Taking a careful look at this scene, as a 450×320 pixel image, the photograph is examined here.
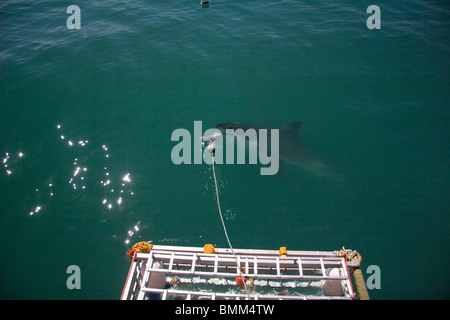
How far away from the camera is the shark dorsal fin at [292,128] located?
14656 millimetres

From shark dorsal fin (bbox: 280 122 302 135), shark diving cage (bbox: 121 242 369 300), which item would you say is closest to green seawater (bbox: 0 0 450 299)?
shark dorsal fin (bbox: 280 122 302 135)

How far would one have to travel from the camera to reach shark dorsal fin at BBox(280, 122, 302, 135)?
14.7 meters

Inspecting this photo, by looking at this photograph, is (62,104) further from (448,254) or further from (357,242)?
(448,254)

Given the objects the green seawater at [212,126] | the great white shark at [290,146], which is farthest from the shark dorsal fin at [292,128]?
the green seawater at [212,126]

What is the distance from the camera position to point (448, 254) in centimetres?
1049

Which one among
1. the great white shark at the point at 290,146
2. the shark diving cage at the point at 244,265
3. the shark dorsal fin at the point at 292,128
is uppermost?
the shark dorsal fin at the point at 292,128

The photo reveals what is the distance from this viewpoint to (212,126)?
15.0 m

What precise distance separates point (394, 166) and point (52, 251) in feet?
54.7

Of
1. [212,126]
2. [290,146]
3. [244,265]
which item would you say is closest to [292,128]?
[290,146]

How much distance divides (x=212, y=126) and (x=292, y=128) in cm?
466

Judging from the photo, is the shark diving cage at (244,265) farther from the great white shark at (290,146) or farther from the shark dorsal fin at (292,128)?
the shark dorsal fin at (292,128)

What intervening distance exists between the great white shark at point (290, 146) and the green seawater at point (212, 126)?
15.3 inches

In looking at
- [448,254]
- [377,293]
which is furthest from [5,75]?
[448,254]

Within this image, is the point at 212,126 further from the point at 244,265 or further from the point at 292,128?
the point at 244,265
